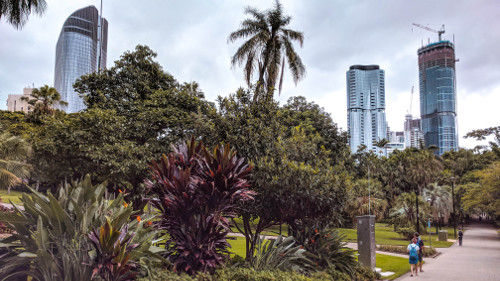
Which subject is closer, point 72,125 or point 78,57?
point 72,125

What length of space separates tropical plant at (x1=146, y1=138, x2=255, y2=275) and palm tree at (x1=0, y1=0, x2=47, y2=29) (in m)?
11.4

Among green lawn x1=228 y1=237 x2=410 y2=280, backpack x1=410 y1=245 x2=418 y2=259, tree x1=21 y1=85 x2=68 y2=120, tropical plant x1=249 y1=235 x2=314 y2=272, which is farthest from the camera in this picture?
tree x1=21 y1=85 x2=68 y2=120

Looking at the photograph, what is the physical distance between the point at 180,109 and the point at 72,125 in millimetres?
6416

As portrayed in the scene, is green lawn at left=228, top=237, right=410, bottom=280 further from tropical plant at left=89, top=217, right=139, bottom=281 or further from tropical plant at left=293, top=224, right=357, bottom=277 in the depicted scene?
tropical plant at left=89, top=217, right=139, bottom=281

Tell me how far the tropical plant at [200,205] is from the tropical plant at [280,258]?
130 cm

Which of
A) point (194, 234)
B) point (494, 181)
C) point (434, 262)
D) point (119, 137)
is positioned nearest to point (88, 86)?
point (119, 137)

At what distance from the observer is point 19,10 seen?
14.7 meters

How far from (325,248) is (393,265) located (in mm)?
6453

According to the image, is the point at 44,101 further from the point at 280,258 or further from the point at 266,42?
the point at 280,258

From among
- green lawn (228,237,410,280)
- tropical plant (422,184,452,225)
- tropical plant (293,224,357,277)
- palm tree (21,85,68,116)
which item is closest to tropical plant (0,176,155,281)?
tropical plant (293,224,357,277)

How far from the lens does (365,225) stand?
12078 mm

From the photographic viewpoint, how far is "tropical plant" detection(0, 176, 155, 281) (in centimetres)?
554

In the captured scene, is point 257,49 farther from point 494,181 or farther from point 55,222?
point 494,181

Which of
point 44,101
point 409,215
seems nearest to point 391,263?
point 409,215
